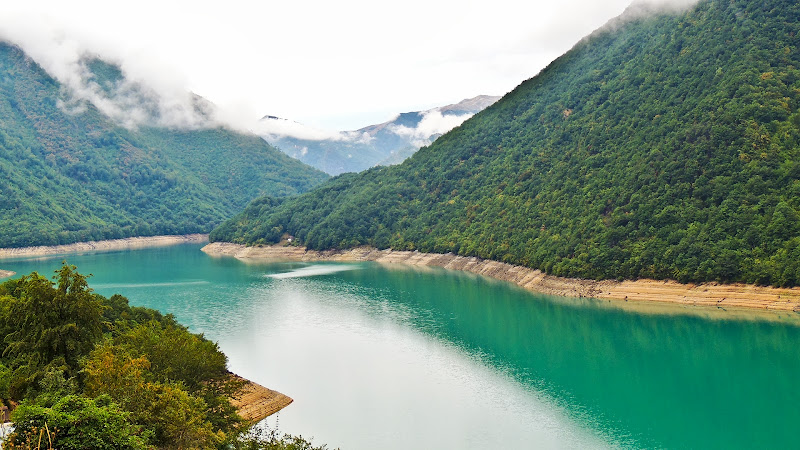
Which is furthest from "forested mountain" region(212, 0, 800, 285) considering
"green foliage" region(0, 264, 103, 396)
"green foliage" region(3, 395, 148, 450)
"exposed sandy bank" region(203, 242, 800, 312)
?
"green foliage" region(3, 395, 148, 450)

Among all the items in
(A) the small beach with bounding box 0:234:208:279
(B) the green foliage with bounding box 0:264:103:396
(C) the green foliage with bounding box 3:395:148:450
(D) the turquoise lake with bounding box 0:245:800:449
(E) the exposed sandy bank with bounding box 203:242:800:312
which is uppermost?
(A) the small beach with bounding box 0:234:208:279

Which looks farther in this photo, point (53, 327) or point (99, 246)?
point (99, 246)

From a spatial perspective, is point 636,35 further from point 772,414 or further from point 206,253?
point 206,253

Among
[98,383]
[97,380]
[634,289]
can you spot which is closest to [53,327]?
A: [97,380]

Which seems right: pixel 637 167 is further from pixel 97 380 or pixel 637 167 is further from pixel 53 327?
pixel 97 380

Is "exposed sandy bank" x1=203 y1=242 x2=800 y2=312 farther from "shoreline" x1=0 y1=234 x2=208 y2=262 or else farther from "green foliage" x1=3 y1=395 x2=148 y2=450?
"shoreline" x1=0 y1=234 x2=208 y2=262

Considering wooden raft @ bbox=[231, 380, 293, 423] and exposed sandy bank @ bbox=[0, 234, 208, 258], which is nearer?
wooden raft @ bbox=[231, 380, 293, 423]

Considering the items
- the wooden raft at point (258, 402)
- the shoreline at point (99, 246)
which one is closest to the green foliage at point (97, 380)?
the wooden raft at point (258, 402)

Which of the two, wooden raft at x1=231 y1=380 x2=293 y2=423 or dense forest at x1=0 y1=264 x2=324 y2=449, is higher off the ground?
dense forest at x1=0 y1=264 x2=324 y2=449

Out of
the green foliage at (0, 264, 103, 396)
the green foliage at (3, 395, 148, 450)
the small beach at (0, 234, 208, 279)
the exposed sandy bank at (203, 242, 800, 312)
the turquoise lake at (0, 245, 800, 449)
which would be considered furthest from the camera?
the small beach at (0, 234, 208, 279)
